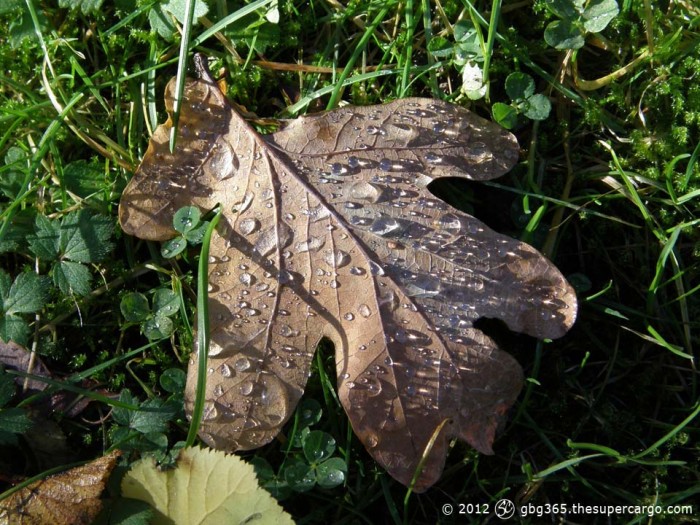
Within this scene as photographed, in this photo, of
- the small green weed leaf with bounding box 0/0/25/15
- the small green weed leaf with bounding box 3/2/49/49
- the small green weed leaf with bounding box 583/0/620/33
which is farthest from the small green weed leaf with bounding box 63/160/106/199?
the small green weed leaf with bounding box 583/0/620/33

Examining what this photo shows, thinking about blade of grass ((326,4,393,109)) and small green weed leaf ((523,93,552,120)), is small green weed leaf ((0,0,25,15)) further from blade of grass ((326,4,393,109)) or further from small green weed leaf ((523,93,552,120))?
small green weed leaf ((523,93,552,120))

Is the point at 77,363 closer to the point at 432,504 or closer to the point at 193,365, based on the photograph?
the point at 193,365

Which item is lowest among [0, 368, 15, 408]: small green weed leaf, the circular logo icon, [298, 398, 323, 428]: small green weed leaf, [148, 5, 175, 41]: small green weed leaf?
the circular logo icon

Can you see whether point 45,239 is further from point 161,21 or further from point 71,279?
point 161,21

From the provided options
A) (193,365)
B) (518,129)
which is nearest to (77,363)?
(193,365)

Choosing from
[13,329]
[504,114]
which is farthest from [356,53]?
[13,329]

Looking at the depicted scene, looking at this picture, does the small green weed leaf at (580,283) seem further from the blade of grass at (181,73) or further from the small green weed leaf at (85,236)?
the small green weed leaf at (85,236)

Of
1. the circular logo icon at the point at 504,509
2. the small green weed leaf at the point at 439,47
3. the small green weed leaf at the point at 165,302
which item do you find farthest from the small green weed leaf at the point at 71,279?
the circular logo icon at the point at 504,509
